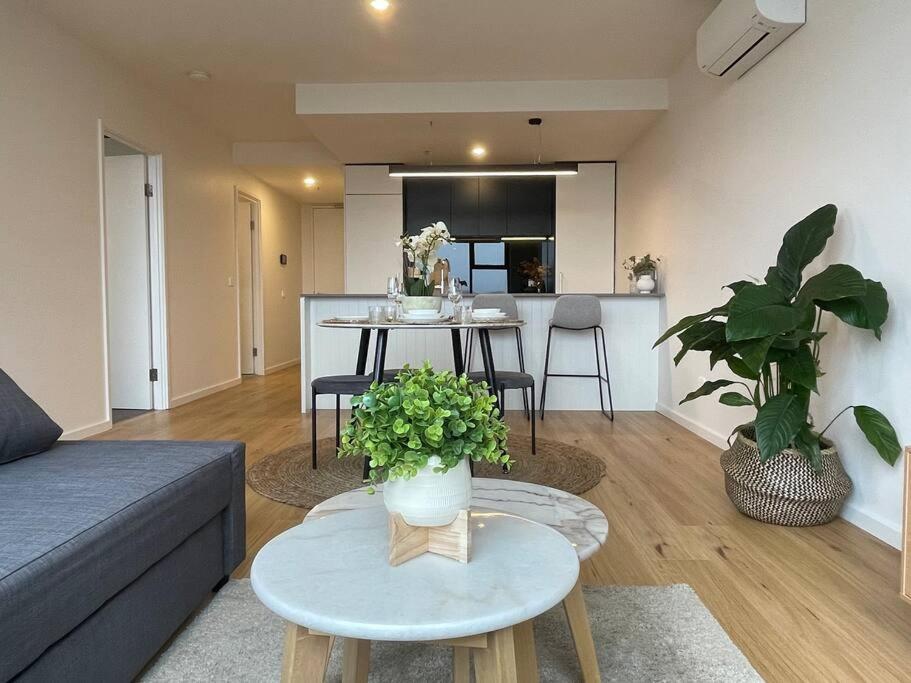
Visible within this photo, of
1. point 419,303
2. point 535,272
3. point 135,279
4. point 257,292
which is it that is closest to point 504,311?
point 419,303

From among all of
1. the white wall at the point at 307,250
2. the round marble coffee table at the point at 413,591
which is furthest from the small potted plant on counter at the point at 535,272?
the round marble coffee table at the point at 413,591

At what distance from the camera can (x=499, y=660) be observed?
84cm

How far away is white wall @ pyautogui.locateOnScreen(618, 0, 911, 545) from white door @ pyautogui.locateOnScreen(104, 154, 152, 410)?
4.10 metres

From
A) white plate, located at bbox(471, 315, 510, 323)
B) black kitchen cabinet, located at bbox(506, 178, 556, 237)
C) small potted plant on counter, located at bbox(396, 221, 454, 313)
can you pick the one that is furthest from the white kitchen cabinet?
small potted plant on counter, located at bbox(396, 221, 454, 313)

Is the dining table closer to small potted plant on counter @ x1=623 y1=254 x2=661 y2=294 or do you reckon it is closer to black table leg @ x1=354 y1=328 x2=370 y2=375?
black table leg @ x1=354 y1=328 x2=370 y2=375

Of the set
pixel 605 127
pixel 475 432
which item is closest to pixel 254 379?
pixel 605 127

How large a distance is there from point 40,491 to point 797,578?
6.72 ft

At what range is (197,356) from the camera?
5195mm

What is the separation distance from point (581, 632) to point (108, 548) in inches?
36.8

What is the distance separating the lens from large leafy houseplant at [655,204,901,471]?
6.07 ft

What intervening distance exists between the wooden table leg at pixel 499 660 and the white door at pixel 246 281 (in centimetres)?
642

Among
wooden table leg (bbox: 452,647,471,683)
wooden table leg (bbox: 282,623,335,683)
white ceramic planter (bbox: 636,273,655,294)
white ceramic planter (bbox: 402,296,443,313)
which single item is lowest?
wooden table leg (bbox: 452,647,471,683)

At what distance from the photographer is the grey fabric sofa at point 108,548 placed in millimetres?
923

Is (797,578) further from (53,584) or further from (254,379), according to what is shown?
(254,379)
